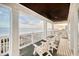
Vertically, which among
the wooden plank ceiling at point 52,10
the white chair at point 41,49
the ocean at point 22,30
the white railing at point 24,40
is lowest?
the white chair at point 41,49

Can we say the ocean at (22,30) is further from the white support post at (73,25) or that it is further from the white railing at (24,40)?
the white support post at (73,25)

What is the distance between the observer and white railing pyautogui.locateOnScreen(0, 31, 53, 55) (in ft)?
6.62

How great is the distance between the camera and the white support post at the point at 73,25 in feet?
6.62

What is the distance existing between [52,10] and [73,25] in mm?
366

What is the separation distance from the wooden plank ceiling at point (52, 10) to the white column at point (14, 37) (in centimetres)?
23

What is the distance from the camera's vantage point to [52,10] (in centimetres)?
205

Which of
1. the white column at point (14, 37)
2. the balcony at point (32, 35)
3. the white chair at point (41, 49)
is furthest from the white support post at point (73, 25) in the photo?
the white column at point (14, 37)

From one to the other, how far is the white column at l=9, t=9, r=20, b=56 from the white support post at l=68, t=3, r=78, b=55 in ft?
2.48

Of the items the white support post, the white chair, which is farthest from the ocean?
the white support post

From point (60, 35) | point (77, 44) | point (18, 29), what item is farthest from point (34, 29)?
point (77, 44)

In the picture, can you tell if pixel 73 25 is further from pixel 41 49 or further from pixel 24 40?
pixel 24 40

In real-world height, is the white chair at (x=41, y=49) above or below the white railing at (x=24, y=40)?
below

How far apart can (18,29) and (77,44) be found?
2.84 ft

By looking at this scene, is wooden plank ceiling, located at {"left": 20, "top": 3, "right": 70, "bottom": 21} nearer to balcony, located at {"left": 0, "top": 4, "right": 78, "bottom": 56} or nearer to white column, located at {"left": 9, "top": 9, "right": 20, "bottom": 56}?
balcony, located at {"left": 0, "top": 4, "right": 78, "bottom": 56}
